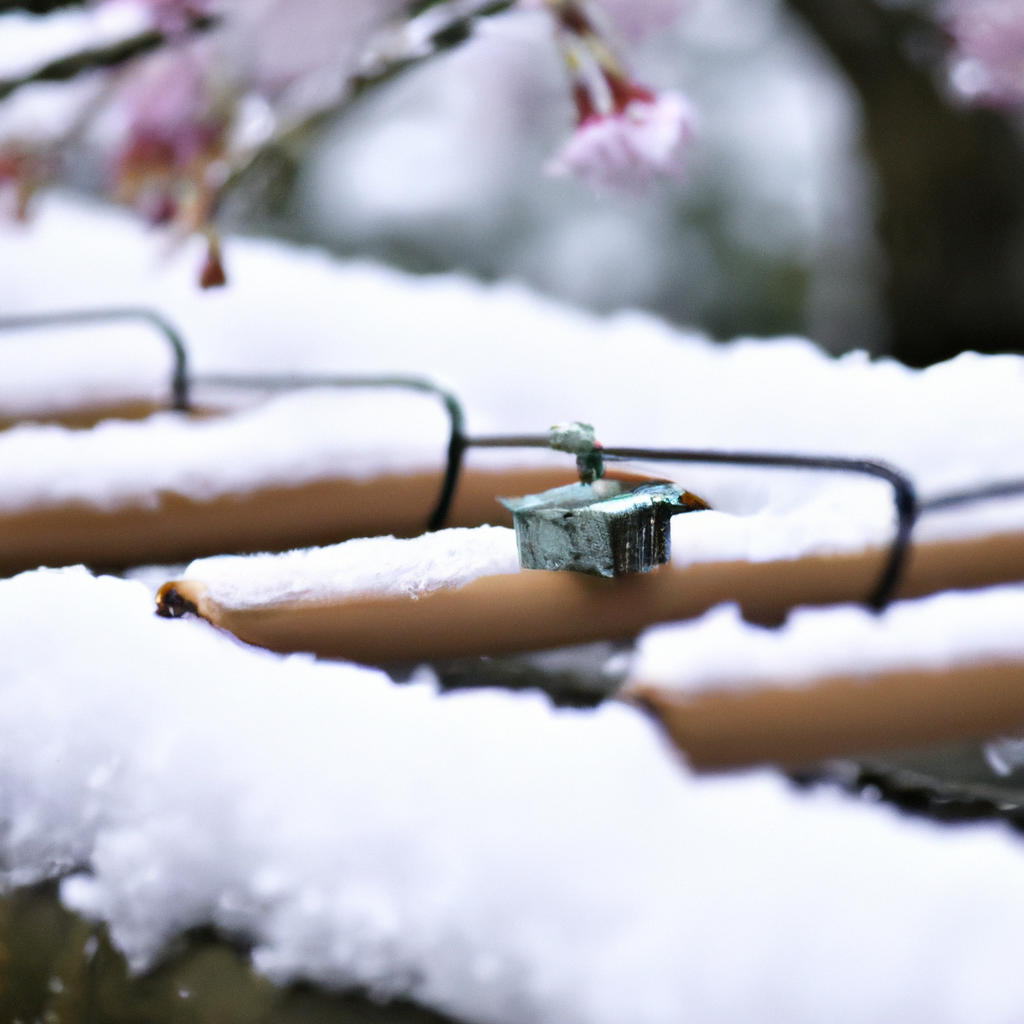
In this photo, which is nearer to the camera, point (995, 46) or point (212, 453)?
point (212, 453)

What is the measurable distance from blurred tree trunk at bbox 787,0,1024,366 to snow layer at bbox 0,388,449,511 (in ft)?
2.12

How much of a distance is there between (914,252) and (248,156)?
66cm

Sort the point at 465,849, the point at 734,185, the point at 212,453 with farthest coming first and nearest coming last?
the point at 734,185, the point at 212,453, the point at 465,849

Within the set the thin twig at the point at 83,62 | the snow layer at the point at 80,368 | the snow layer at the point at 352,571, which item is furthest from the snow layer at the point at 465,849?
the thin twig at the point at 83,62

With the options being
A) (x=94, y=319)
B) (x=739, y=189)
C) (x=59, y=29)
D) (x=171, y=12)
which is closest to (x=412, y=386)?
(x=94, y=319)

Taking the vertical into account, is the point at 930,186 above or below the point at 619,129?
below

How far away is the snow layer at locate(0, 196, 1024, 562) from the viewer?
0.25 meters

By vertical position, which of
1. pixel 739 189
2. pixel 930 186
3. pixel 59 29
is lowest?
pixel 739 189

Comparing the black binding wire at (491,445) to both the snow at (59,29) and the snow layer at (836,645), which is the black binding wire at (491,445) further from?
the snow at (59,29)

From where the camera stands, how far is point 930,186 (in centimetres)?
91

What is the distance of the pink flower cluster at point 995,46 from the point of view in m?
0.62

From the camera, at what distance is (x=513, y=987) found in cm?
17

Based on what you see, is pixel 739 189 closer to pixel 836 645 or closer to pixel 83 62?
pixel 83 62

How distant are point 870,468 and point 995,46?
1.70 feet
